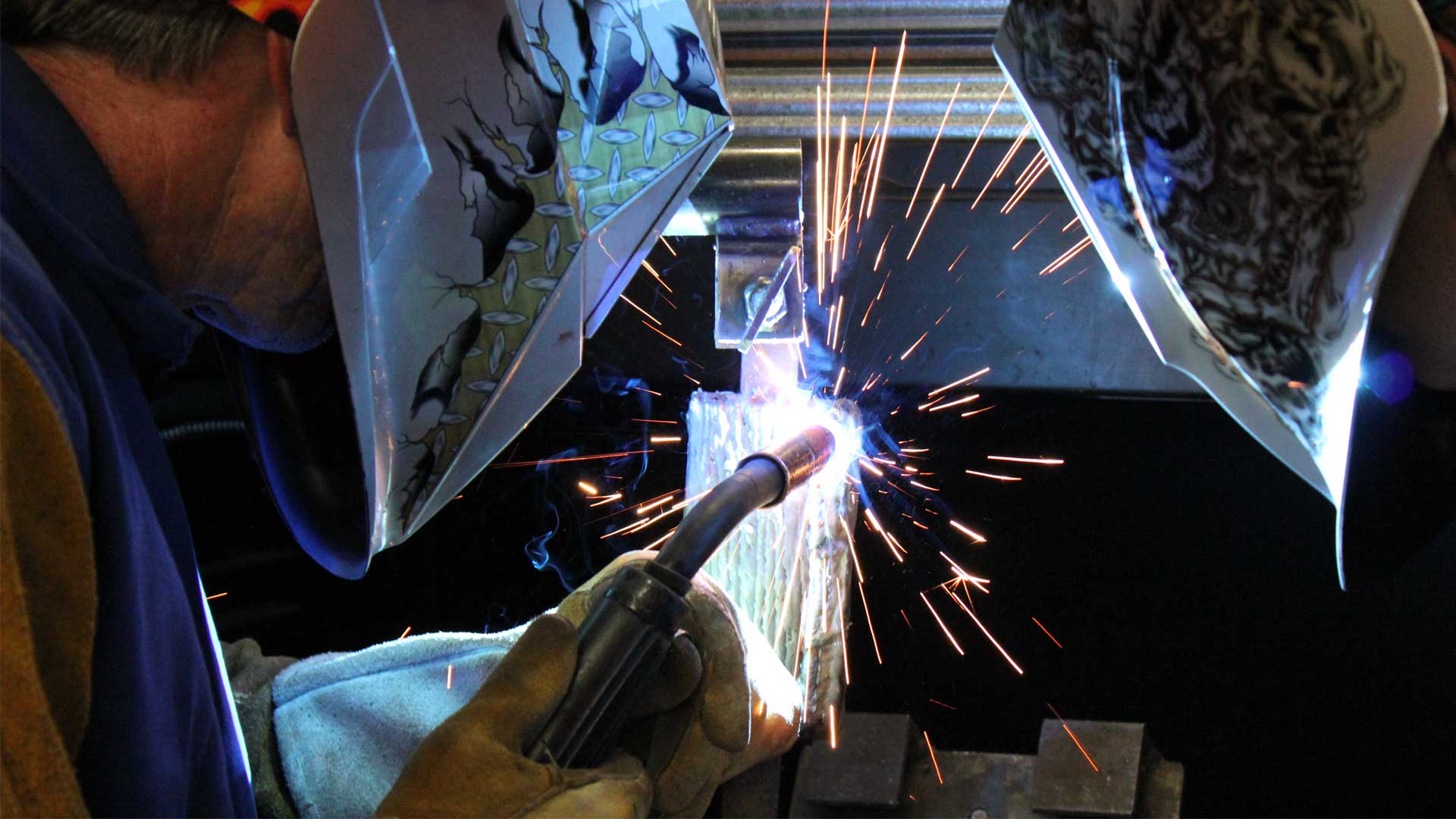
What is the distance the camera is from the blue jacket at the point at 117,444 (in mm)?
988

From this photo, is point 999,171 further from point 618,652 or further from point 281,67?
point 281,67

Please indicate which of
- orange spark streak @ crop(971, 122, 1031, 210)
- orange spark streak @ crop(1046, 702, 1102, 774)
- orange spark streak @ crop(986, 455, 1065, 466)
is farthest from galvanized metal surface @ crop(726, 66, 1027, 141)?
orange spark streak @ crop(1046, 702, 1102, 774)

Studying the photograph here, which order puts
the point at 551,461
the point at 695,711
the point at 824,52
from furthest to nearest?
the point at 551,461, the point at 824,52, the point at 695,711

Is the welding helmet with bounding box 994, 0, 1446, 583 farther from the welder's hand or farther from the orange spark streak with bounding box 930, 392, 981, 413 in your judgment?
the orange spark streak with bounding box 930, 392, 981, 413

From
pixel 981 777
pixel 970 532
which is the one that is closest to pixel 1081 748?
pixel 981 777

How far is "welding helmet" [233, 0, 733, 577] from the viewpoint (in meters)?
1.32

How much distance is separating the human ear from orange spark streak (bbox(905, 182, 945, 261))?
60.3 inches

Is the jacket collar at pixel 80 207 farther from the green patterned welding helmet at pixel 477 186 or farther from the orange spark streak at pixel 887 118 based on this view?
the orange spark streak at pixel 887 118

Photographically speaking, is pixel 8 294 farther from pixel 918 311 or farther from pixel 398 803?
pixel 918 311

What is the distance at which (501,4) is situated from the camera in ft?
4.70

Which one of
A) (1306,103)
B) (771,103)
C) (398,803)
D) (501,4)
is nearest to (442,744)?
(398,803)

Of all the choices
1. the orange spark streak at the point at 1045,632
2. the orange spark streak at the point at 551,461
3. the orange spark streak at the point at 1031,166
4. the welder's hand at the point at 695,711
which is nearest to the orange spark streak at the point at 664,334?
the orange spark streak at the point at 551,461

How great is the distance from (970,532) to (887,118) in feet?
2.91

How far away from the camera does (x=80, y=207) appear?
115 centimetres
